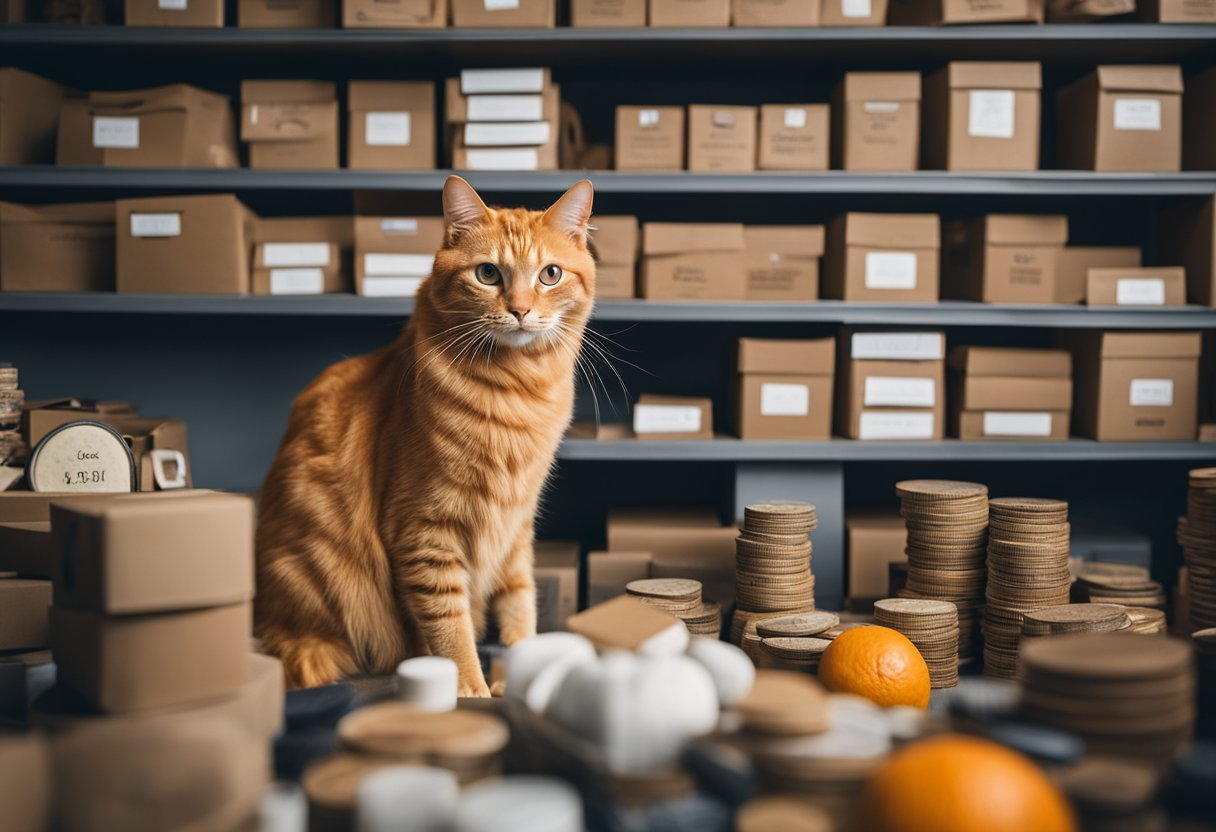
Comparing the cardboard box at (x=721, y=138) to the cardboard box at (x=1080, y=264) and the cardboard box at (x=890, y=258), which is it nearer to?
the cardboard box at (x=890, y=258)

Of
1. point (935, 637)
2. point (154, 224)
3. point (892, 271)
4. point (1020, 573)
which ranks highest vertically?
point (154, 224)

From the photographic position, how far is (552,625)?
107 inches

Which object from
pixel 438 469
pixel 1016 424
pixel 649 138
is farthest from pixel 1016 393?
pixel 438 469

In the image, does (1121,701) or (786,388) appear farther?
(786,388)

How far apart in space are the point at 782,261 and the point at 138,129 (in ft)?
6.77

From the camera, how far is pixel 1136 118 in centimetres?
286

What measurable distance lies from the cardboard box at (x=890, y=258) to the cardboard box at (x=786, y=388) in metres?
0.21

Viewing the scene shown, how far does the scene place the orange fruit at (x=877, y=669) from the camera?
1634 mm

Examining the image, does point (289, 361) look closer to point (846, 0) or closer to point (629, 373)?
point (629, 373)

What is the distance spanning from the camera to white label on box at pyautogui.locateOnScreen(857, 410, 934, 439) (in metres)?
2.89

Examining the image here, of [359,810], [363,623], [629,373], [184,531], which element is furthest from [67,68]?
[359,810]

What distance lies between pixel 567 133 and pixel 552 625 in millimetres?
1583

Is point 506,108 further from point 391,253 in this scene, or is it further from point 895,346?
point 895,346

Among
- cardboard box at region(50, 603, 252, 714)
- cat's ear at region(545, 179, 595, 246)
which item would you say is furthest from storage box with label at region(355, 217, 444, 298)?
cardboard box at region(50, 603, 252, 714)
